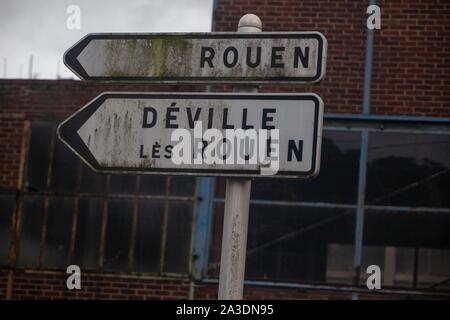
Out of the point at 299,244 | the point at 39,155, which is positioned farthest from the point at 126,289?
the point at 299,244

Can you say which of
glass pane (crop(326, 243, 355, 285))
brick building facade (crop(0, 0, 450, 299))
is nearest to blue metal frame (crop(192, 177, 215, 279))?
brick building facade (crop(0, 0, 450, 299))

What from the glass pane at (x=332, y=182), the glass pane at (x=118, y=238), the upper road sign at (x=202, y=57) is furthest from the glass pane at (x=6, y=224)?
the upper road sign at (x=202, y=57)

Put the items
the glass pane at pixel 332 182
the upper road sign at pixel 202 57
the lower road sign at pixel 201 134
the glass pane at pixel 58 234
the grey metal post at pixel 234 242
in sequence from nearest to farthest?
the grey metal post at pixel 234 242, the lower road sign at pixel 201 134, the upper road sign at pixel 202 57, the glass pane at pixel 332 182, the glass pane at pixel 58 234

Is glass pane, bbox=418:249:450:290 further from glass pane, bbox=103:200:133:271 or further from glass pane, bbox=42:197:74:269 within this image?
glass pane, bbox=42:197:74:269

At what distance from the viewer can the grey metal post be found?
3717 millimetres

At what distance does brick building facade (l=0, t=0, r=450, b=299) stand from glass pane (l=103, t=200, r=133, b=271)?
0.01m

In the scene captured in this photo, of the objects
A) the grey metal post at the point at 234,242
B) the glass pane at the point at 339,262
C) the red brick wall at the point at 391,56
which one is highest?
the red brick wall at the point at 391,56

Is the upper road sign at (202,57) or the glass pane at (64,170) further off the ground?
the upper road sign at (202,57)

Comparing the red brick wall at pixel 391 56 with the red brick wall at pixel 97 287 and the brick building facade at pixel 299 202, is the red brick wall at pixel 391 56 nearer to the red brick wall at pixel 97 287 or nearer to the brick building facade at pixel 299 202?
the brick building facade at pixel 299 202

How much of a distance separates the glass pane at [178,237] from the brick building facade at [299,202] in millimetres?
13

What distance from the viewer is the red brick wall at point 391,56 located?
9.87 metres

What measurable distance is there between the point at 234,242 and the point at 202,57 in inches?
41.4

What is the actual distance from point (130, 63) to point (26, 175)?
6740mm

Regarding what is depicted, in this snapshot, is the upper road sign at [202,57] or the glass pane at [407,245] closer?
the upper road sign at [202,57]
